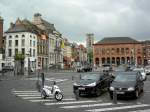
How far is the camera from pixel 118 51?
149000mm

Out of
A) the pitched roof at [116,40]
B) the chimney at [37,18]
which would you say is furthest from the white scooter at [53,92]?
the pitched roof at [116,40]

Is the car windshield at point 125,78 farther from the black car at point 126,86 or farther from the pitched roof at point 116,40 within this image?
the pitched roof at point 116,40

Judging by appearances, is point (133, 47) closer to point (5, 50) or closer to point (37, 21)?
point (37, 21)

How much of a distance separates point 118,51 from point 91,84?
420 feet

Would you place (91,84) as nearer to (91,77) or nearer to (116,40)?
(91,77)

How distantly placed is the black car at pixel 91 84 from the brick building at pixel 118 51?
121290 millimetres

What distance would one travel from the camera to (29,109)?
16.3 meters

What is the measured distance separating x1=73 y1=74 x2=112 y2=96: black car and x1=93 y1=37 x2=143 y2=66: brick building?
121m

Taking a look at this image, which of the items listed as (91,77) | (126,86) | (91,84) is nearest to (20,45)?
(91,77)

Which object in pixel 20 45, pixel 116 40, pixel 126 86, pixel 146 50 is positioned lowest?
pixel 126 86

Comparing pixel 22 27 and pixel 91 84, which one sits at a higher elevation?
pixel 22 27

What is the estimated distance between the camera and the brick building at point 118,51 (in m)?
145

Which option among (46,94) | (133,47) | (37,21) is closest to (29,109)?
(46,94)

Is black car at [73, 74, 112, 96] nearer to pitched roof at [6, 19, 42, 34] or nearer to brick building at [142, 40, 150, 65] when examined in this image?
pitched roof at [6, 19, 42, 34]
